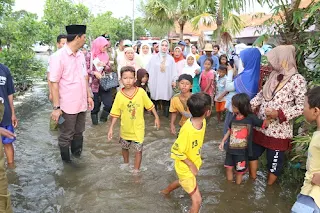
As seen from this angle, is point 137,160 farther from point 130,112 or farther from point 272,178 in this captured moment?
point 272,178

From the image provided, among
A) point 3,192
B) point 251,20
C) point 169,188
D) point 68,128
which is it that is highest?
point 251,20

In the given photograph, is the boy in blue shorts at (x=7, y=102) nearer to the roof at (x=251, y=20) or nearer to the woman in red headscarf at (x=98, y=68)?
the woman in red headscarf at (x=98, y=68)

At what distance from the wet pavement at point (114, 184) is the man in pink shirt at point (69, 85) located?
0.49 meters

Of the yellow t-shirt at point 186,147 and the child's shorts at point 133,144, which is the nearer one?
the yellow t-shirt at point 186,147

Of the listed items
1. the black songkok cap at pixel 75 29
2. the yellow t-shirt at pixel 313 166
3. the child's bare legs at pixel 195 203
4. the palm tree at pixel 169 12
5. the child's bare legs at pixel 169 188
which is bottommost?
the child's bare legs at pixel 169 188

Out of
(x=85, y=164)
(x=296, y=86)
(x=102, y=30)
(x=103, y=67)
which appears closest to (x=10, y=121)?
(x=85, y=164)

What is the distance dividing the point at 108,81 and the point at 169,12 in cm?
1507

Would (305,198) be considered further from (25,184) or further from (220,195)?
(25,184)

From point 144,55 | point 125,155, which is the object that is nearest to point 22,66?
point 144,55

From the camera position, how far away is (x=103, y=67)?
6434 millimetres

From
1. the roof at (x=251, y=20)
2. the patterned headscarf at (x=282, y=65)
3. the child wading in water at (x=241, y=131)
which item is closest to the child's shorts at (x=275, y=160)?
the child wading in water at (x=241, y=131)

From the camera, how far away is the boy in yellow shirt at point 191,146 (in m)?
2.97

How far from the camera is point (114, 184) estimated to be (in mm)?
3893

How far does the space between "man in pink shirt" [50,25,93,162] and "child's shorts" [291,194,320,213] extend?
2.98 metres
